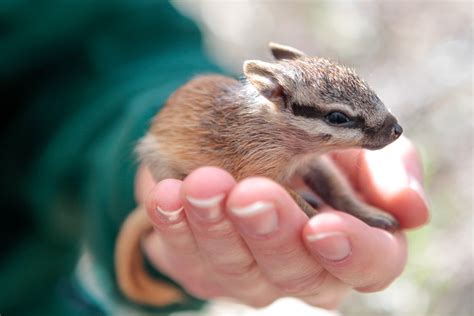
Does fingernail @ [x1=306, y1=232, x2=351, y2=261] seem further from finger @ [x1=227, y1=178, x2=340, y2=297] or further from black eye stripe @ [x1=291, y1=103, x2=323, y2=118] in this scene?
black eye stripe @ [x1=291, y1=103, x2=323, y2=118]

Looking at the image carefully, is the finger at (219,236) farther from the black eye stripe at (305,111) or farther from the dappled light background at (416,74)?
the dappled light background at (416,74)

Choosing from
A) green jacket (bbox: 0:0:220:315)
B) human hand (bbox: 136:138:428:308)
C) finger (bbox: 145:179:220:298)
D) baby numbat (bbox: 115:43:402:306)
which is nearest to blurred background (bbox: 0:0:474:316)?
green jacket (bbox: 0:0:220:315)

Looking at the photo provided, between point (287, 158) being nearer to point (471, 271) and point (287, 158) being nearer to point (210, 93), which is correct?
point (210, 93)

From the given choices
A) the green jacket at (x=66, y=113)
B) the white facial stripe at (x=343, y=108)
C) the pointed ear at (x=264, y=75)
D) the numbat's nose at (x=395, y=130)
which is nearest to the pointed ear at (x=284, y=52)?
the pointed ear at (x=264, y=75)

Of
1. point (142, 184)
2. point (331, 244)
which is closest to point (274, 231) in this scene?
point (331, 244)

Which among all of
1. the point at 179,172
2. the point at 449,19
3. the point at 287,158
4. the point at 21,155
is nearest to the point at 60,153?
the point at 21,155

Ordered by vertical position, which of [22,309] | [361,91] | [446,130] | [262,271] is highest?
[446,130]
